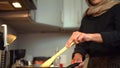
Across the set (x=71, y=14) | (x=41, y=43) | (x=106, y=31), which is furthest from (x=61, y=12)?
(x=106, y=31)

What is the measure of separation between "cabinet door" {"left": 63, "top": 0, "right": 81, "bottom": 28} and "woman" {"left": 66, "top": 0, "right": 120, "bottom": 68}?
3.98ft

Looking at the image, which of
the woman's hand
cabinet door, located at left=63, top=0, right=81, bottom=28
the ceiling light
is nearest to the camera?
the woman's hand

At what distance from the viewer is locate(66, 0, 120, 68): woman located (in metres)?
0.82

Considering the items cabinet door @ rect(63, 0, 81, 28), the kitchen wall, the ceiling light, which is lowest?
the kitchen wall

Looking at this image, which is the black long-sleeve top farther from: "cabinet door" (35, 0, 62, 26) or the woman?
"cabinet door" (35, 0, 62, 26)

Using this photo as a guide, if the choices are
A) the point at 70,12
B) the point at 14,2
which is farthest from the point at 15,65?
the point at 70,12

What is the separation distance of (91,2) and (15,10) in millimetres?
958

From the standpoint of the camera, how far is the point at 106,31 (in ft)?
3.05

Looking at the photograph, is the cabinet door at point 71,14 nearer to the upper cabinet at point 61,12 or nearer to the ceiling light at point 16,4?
the upper cabinet at point 61,12

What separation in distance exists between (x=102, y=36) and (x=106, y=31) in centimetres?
13

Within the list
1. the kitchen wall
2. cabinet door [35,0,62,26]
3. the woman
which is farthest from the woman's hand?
the kitchen wall

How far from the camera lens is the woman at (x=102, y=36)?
32.4 inches

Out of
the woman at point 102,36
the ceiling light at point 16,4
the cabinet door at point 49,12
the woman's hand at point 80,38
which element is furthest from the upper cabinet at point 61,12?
the woman's hand at point 80,38

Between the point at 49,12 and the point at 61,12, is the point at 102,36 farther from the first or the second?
the point at 61,12
